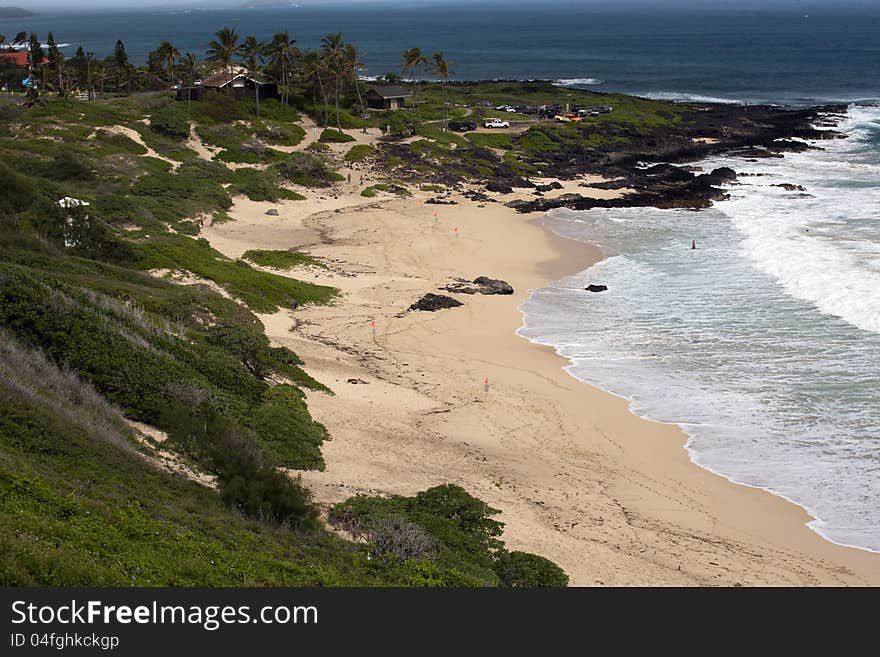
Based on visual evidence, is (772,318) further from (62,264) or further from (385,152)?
(385,152)

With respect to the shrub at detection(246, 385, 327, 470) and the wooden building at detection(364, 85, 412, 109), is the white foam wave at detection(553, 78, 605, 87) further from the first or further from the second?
the shrub at detection(246, 385, 327, 470)

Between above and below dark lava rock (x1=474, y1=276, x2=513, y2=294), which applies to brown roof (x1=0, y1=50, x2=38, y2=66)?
above

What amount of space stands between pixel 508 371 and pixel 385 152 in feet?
120

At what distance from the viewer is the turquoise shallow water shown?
64.1 ft

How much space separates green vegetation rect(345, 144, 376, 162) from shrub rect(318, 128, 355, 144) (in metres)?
2.15

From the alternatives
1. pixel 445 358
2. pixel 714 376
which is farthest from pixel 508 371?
pixel 714 376

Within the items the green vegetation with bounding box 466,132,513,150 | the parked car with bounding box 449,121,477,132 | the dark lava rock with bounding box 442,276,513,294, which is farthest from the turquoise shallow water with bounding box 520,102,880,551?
the parked car with bounding box 449,121,477,132

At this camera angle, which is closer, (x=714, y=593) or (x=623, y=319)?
(x=714, y=593)

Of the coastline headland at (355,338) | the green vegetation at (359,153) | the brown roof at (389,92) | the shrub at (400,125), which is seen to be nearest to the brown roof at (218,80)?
the coastline headland at (355,338)

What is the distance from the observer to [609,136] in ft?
234

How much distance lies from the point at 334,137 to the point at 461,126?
13.2 metres

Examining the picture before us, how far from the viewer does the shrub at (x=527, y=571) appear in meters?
14.0

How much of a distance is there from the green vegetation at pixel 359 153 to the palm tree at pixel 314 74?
7627mm

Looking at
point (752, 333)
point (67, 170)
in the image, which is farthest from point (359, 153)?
point (752, 333)
